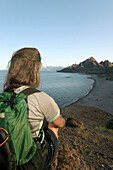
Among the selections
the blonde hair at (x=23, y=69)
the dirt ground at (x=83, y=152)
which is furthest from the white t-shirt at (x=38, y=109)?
the dirt ground at (x=83, y=152)

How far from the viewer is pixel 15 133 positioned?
1.23m

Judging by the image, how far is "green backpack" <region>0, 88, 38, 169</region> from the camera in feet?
3.99

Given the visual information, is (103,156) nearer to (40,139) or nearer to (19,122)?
(40,139)

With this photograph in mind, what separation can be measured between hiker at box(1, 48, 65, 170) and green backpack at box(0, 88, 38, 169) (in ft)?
0.26

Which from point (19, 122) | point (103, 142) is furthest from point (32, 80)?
point (103, 142)

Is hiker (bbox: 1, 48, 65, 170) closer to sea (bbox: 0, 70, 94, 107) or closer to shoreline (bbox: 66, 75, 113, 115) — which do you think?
sea (bbox: 0, 70, 94, 107)

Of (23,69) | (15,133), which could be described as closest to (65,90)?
(23,69)

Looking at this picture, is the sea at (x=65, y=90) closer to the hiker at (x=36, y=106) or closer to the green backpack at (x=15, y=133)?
the hiker at (x=36, y=106)

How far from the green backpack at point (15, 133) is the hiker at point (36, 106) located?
0.26 feet

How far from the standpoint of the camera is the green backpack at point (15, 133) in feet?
3.99

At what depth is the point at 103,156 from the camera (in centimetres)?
360

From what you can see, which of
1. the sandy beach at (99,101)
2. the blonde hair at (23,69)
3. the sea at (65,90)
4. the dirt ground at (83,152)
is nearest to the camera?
the blonde hair at (23,69)

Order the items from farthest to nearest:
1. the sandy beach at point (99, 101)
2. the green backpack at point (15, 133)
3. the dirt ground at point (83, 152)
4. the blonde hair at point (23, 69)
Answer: the sandy beach at point (99, 101)
the dirt ground at point (83, 152)
the blonde hair at point (23, 69)
the green backpack at point (15, 133)

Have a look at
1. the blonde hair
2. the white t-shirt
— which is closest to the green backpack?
the white t-shirt
